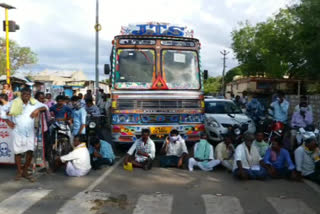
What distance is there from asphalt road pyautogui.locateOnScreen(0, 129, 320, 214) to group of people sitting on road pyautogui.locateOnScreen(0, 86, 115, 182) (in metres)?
0.32

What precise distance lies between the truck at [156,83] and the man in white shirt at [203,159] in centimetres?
109

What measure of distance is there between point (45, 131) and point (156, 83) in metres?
3.15

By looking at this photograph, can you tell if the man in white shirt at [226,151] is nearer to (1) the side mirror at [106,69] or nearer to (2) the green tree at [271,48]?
(1) the side mirror at [106,69]

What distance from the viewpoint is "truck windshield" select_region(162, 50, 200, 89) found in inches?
363

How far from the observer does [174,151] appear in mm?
8250

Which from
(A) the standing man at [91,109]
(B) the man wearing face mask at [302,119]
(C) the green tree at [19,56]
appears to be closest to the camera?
(B) the man wearing face mask at [302,119]

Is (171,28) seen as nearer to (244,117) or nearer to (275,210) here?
(244,117)

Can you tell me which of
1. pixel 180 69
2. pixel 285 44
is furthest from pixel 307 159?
pixel 285 44

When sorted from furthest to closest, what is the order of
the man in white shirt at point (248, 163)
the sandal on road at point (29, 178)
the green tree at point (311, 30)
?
the green tree at point (311, 30), the man in white shirt at point (248, 163), the sandal on road at point (29, 178)

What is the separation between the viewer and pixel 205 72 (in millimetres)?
9648

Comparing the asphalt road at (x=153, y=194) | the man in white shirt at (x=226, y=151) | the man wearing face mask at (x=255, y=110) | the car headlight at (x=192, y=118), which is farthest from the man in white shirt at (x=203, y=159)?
the man wearing face mask at (x=255, y=110)

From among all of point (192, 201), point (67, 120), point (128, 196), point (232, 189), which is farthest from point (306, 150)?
point (67, 120)

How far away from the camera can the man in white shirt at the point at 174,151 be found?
8000 mm

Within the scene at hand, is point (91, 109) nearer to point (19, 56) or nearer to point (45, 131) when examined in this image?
point (45, 131)
